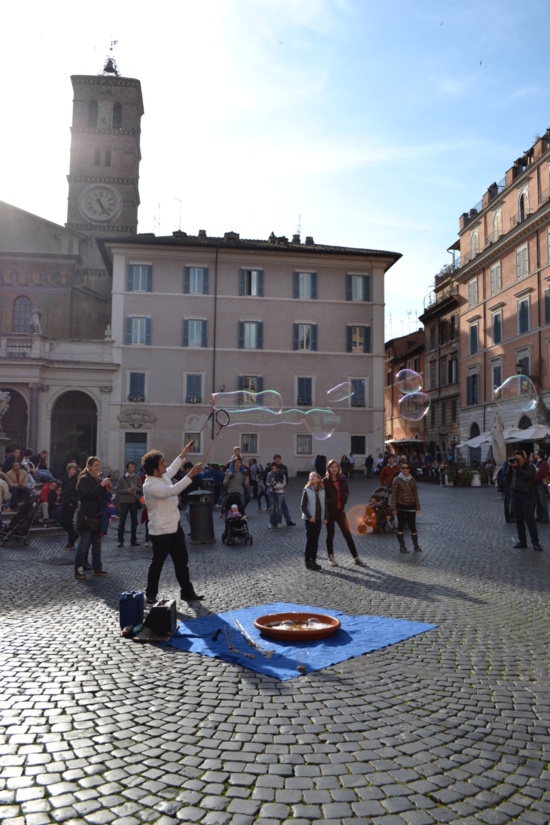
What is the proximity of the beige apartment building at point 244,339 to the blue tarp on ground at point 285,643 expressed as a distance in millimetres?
30478

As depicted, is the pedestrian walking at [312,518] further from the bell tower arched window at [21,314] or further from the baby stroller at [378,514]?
the bell tower arched window at [21,314]

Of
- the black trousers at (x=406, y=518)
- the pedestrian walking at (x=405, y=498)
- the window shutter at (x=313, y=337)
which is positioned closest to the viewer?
the pedestrian walking at (x=405, y=498)

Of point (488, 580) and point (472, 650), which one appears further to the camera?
point (488, 580)

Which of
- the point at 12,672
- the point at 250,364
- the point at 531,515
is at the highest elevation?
the point at 250,364

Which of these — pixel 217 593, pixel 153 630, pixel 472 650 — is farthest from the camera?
→ pixel 217 593

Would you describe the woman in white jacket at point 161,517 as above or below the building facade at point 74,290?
below

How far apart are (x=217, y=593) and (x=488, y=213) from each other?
41.8m

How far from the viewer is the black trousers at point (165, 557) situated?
7590 millimetres

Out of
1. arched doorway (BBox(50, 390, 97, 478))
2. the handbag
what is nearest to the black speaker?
the handbag

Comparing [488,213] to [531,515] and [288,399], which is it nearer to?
[288,399]

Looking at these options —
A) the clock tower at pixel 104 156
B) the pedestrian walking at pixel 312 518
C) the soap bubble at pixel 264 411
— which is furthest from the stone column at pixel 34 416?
the pedestrian walking at pixel 312 518

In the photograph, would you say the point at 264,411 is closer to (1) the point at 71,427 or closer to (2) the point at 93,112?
(1) the point at 71,427

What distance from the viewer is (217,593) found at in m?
8.36

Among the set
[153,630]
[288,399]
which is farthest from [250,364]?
[153,630]
